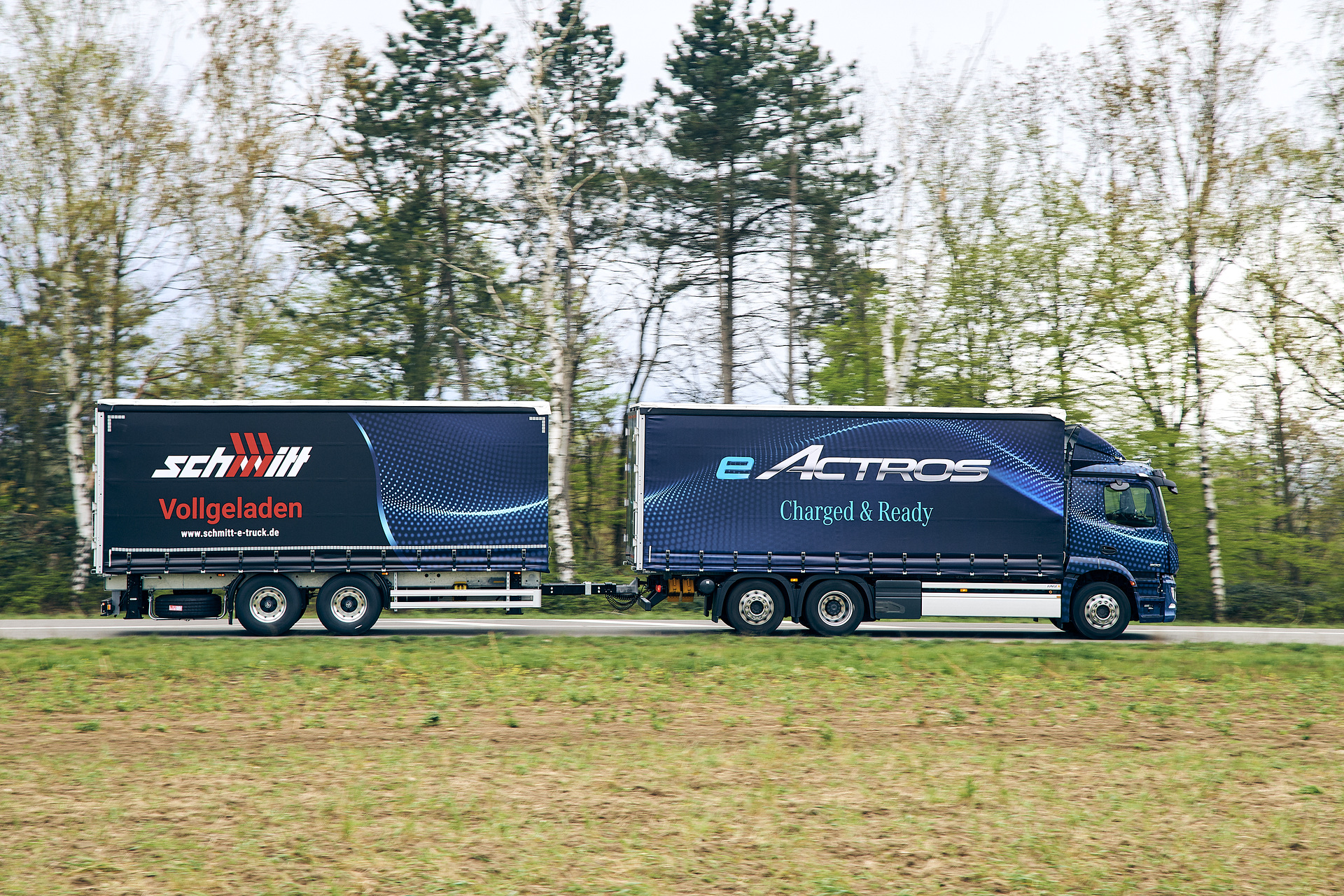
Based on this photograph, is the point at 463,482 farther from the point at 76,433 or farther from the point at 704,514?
the point at 76,433

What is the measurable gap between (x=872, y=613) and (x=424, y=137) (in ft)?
57.1

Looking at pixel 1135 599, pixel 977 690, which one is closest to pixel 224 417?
pixel 977 690

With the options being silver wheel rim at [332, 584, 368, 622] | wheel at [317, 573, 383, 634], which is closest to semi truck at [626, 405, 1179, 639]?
wheel at [317, 573, 383, 634]

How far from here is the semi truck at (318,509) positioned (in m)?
16.0

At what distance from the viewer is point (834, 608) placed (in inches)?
661

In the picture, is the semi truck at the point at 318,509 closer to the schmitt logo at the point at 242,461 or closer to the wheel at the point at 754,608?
the schmitt logo at the point at 242,461

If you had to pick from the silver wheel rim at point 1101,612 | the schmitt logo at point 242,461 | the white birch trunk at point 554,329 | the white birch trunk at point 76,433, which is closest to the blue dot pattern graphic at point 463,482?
the schmitt logo at point 242,461

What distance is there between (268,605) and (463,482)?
145 inches

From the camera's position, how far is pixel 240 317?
24406mm

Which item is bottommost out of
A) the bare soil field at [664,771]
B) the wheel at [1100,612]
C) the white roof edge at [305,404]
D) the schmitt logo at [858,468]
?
the bare soil field at [664,771]

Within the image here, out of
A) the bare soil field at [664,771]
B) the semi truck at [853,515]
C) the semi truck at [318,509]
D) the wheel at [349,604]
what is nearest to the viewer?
the bare soil field at [664,771]

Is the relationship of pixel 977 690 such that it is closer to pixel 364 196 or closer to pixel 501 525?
pixel 501 525

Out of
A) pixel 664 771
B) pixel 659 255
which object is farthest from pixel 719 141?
pixel 664 771

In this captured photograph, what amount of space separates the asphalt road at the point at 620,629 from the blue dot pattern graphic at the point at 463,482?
1710 mm
